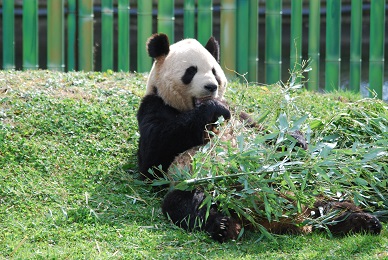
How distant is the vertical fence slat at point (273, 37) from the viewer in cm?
830

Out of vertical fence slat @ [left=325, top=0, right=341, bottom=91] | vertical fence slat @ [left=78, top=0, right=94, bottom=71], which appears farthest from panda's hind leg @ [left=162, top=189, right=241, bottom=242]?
vertical fence slat @ [left=325, top=0, right=341, bottom=91]

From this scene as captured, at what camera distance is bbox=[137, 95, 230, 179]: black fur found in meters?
4.79

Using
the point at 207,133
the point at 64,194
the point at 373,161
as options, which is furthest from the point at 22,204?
the point at 373,161

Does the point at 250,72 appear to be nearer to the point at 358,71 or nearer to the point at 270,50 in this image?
the point at 270,50

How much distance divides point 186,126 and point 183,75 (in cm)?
39

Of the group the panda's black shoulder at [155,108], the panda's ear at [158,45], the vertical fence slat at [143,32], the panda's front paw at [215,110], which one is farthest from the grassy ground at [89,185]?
the vertical fence slat at [143,32]

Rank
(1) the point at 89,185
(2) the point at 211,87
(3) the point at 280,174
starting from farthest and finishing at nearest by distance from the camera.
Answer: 1. (1) the point at 89,185
2. (2) the point at 211,87
3. (3) the point at 280,174

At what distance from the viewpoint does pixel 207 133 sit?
16.1 feet

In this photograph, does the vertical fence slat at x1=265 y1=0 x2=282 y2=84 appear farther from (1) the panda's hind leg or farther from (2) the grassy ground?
(1) the panda's hind leg

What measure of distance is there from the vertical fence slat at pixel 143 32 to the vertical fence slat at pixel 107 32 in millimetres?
318

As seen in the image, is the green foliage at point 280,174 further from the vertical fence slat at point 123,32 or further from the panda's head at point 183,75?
the vertical fence slat at point 123,32

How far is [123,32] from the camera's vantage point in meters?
8.20

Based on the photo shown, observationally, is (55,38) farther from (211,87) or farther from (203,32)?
(211,87)

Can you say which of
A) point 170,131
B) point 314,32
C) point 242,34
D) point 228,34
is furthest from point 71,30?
point 170,131
